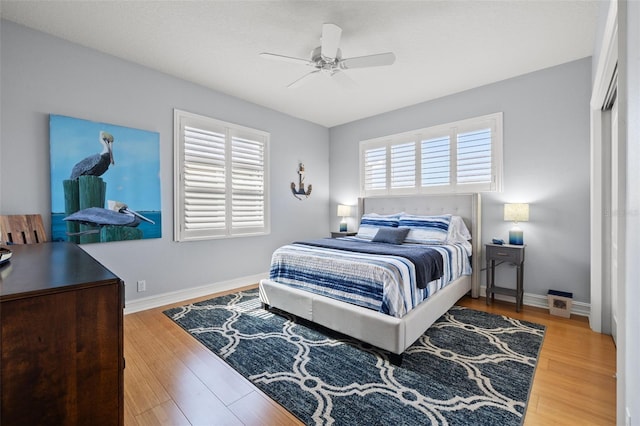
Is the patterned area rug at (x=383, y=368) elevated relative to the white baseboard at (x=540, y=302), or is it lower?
lower

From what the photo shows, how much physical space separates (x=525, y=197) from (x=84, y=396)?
418 centimetres

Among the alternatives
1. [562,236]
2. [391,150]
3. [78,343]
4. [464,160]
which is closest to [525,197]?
[562,236]

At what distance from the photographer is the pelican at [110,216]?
2789 mm

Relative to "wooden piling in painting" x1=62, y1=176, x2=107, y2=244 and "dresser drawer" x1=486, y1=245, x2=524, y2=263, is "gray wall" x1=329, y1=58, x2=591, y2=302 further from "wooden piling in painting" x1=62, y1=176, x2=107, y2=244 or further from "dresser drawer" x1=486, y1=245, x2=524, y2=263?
"wooden piling in painting" x1=62, y1=176, x2=107, y2=244

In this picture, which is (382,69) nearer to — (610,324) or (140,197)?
(140,197)

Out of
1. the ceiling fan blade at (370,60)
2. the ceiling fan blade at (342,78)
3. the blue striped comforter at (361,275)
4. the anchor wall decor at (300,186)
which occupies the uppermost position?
the ceiling fan blade at (342,78)

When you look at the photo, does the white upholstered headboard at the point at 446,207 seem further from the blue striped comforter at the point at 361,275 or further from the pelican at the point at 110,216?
the pelican at the point at 110,216

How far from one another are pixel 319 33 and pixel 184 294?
10.8 ft

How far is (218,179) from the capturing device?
3855mm

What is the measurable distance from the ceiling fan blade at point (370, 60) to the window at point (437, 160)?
1.97 metres

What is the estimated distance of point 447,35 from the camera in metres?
2.64

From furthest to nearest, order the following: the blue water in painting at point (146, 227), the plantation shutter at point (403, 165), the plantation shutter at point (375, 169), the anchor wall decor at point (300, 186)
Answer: the anchor wall decor at point (300, 186) → the plantation shutter at point (375, 169) → the plantation shutter at point (403, 165) → the blue water in painting at point (146, 227)

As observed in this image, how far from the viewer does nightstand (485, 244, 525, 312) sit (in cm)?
318

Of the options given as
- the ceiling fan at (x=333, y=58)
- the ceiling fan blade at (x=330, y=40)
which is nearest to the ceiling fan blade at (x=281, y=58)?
the ceiling fan at (x=333, y=58)
